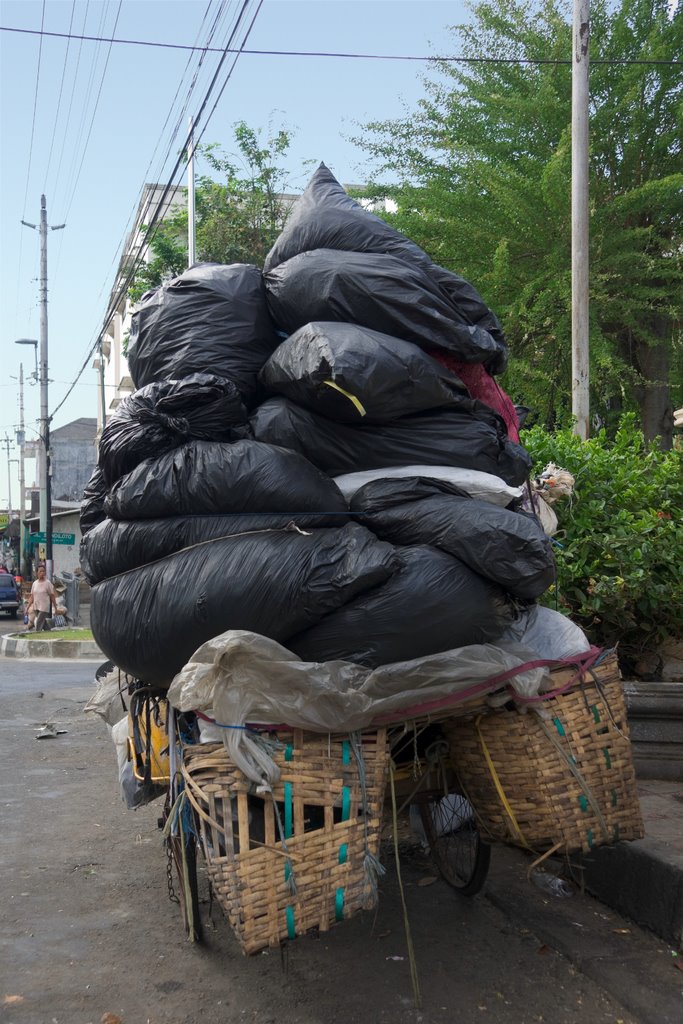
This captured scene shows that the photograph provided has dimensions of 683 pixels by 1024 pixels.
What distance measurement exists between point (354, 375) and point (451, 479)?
0.51 m

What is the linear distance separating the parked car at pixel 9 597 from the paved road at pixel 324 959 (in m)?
27.0

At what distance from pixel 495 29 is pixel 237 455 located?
396 inches

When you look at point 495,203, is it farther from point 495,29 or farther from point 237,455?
point 237,455

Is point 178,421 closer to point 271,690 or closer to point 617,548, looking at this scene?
point 271,690

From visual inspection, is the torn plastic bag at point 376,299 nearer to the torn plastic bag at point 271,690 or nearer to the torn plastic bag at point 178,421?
the torn plastic bag at point 178,421

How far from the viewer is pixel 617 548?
4.78 m

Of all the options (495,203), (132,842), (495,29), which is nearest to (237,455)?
(132,842)

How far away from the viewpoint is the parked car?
2986cm

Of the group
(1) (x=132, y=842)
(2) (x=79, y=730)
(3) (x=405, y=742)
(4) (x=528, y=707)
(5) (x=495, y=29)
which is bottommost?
(2) (x=79, y=730)

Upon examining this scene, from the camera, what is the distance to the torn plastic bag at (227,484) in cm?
285

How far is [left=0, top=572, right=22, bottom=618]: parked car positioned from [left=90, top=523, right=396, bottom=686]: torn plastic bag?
94.4 feet

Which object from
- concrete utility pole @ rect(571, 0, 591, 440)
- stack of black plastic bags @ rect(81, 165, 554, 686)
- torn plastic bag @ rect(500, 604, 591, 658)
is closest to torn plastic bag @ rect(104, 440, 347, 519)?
stack of black plastic bags @ rect(81, 165, 554, 686)

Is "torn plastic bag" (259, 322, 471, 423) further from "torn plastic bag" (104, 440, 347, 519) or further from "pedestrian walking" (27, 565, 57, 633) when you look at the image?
"pedestrian walking" (27, 565, 57, 633)

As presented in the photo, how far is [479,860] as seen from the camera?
11.8 feet
